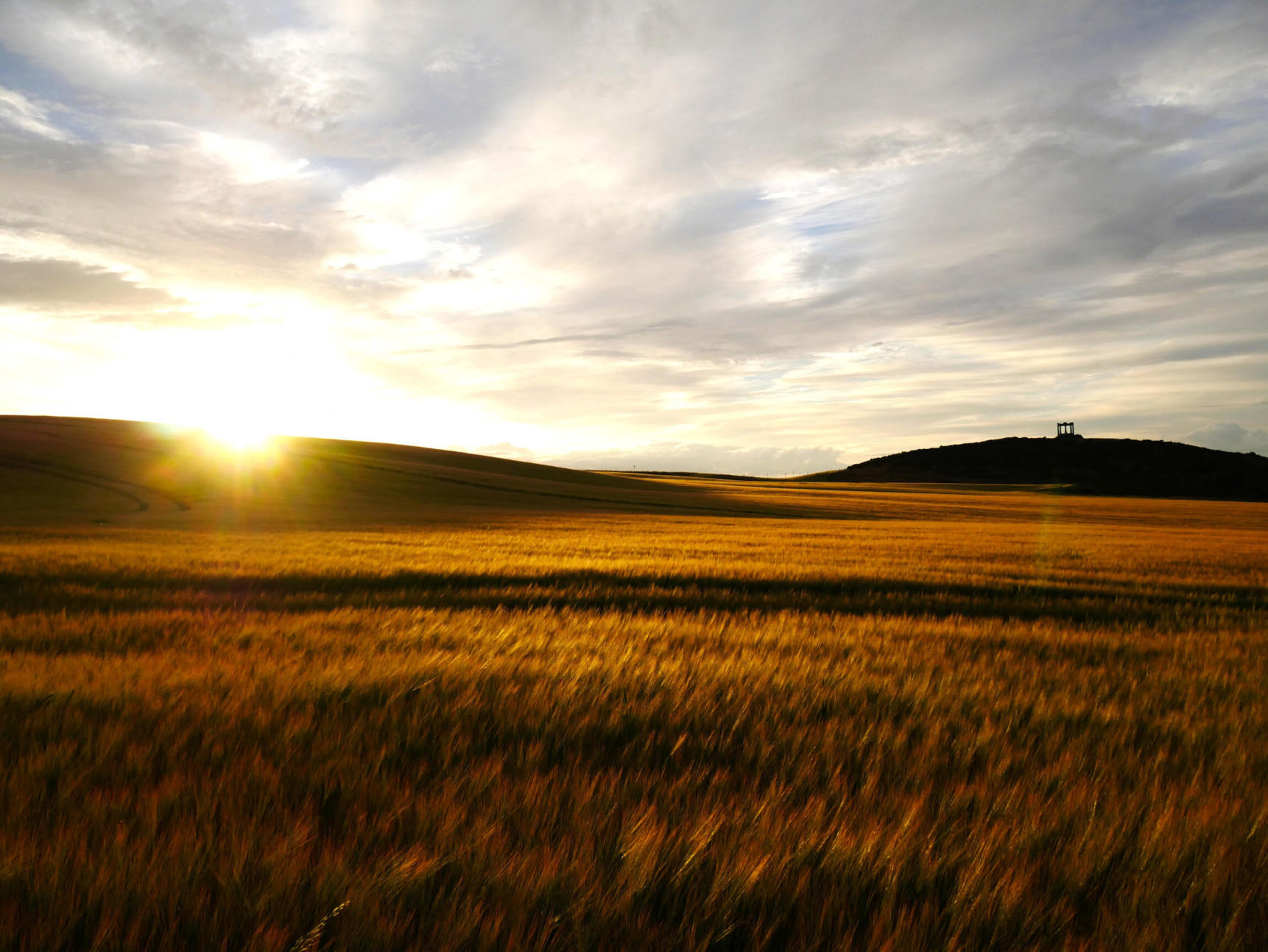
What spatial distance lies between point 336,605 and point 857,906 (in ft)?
24.8

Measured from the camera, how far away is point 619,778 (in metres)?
2.63

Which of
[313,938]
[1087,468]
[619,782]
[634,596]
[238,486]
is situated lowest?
[634,596]

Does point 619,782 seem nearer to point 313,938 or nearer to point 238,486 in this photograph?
point 313,938

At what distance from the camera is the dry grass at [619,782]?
1.66 meters

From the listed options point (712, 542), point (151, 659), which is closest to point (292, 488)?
point (712, 542)

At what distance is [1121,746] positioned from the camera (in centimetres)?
331

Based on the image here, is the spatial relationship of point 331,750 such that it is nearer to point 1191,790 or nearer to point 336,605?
point 1191,790

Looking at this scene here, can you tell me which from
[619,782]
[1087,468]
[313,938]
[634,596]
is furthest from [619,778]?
[1087,468]

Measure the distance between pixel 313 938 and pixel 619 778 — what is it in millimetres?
1378

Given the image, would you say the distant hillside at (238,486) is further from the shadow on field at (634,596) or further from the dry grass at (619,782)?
the dry grass at (619,782)

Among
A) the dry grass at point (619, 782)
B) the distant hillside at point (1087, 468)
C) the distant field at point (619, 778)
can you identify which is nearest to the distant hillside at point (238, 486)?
the distant field at point (619, 778)

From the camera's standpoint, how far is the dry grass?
1.66 m

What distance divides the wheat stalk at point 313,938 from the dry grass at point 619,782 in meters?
0.03

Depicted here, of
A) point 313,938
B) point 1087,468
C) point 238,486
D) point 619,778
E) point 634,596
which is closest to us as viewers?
point 313,938
